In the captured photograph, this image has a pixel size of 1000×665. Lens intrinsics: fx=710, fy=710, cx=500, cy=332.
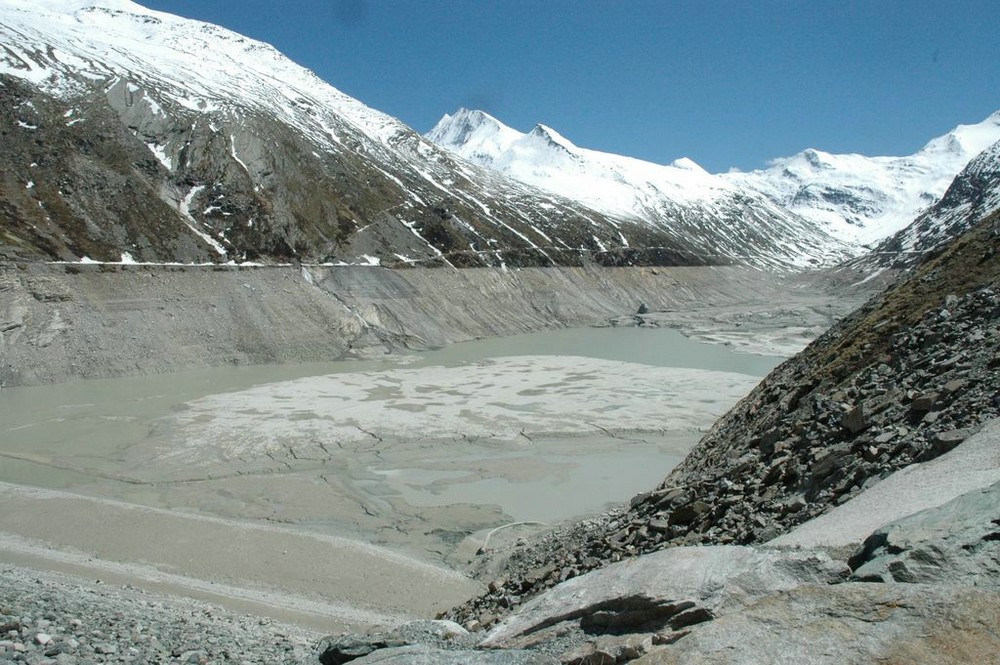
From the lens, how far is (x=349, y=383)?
39.4 meters

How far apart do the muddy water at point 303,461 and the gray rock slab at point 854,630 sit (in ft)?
47.1

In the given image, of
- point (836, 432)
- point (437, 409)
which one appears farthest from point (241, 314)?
point (836, 432)

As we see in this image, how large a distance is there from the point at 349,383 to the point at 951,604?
36769 mm

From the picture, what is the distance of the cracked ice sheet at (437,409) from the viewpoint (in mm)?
26859

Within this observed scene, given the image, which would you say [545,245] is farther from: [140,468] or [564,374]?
[140,468]

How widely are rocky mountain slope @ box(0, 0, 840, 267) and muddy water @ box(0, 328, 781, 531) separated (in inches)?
717

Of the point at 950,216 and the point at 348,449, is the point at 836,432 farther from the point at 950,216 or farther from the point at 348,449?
the point at 950,216

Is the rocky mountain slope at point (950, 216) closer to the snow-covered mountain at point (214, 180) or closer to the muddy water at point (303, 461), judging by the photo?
the snow-covered mountain at point (214, 180)

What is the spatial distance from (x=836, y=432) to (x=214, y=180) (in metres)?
65.0

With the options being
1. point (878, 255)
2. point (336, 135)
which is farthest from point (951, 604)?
point (878, 255)

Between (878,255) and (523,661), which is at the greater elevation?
(878,255)

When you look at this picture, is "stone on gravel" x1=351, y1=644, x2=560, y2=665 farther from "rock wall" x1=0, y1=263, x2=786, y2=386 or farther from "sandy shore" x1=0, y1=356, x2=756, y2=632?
"rock wall" x1=0, y1=263, x2=786, y2=386

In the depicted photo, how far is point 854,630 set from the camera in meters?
4.46

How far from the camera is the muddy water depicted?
20438mm
